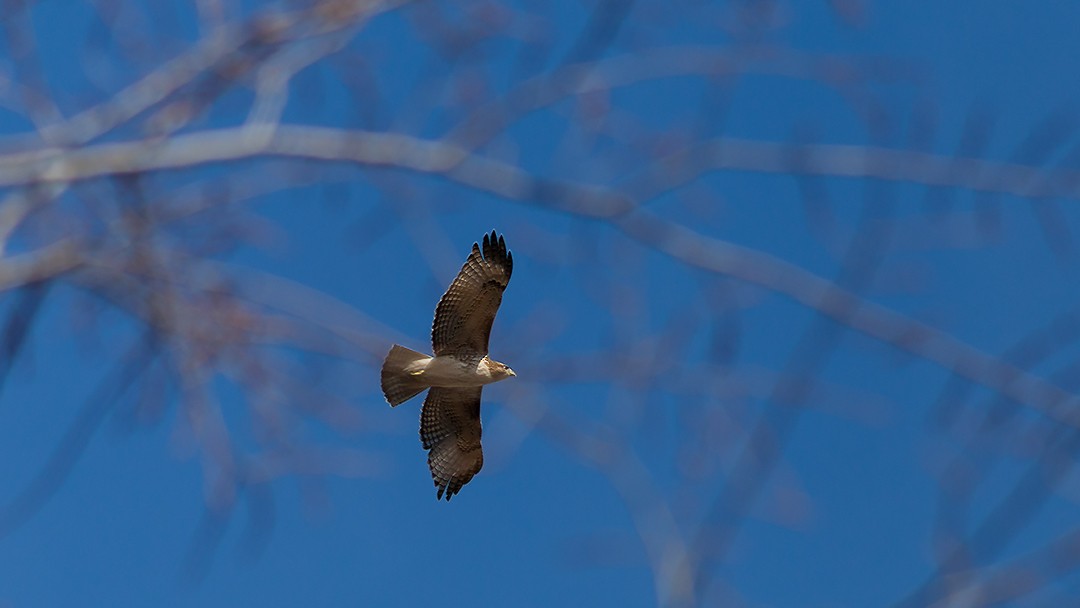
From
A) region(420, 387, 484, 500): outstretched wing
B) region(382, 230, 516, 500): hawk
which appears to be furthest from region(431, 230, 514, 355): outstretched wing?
region(420, 387, 484, 500): outstretched wing

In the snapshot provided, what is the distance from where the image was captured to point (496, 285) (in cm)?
386

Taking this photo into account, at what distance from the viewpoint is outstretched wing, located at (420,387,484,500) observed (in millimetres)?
4379

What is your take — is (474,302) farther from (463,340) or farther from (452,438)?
(452,438)

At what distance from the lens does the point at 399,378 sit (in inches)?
157

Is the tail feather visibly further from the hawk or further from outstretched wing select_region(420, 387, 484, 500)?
outstretched wing select_region(420, 387, 484, 500)

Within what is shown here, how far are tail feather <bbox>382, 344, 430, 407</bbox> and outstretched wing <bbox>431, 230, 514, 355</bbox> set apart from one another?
0.36ft

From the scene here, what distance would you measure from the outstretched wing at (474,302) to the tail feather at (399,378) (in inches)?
4.3

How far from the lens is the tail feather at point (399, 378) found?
390 centimetres

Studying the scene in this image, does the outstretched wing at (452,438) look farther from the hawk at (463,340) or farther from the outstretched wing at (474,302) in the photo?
the outstretched wing at (474,302)

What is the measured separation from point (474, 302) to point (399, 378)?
40 cm

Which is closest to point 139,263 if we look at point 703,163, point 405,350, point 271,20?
point 271,20

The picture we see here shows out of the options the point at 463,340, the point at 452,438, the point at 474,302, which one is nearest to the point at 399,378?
the point at 463,340

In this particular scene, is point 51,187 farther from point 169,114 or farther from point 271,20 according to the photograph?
point 271,20

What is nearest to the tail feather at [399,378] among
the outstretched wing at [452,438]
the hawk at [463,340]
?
the hawk at [463,340]
